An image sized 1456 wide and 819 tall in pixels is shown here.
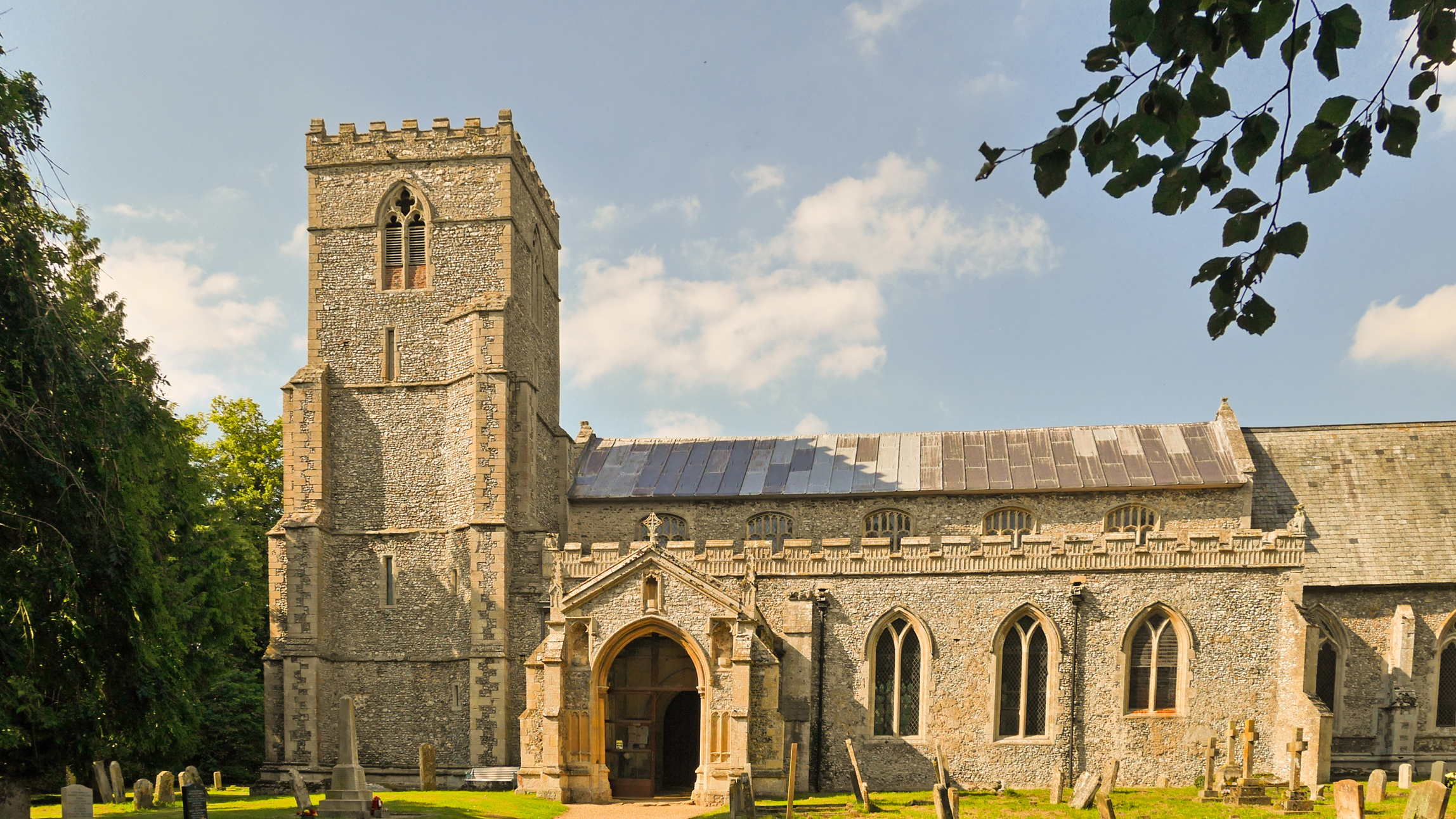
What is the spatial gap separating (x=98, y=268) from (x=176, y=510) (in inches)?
253

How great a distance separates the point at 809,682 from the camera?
25609 millimetres

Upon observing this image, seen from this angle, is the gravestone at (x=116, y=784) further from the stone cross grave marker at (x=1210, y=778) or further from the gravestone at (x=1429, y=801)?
the gravestone at (x=1429, y=801)

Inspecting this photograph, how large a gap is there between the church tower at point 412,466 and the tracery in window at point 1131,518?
47.7 ft

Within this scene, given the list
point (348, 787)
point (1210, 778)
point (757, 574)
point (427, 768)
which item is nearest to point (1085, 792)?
point (1210, 778)

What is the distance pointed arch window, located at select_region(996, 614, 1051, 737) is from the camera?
998 inches

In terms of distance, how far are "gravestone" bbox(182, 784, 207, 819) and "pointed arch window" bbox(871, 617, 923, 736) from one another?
14018 mm

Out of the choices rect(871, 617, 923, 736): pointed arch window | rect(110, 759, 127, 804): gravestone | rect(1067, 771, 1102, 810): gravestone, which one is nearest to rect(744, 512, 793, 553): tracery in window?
rect(871, 617, 923, 736): pointed arch window

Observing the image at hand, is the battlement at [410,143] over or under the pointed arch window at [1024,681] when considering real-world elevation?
over

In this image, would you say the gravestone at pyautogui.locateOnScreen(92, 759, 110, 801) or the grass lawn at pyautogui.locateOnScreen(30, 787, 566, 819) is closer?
the grass lawn at pyautogui.locateOnScreen(30, 787, 566, 819)

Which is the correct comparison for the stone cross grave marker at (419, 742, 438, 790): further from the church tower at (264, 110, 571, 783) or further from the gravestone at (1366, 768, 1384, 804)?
the gravestone at (1366, 768, 1384, 804)

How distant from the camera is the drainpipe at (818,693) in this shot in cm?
2531

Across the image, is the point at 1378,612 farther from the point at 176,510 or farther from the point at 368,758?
the point at 176,510

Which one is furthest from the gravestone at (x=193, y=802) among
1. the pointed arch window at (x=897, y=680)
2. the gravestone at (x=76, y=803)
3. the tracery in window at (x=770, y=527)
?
the tracery in window at (x=770, y=527)

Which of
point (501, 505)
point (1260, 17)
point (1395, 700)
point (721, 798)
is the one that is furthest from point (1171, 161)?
point (1395, 700)
